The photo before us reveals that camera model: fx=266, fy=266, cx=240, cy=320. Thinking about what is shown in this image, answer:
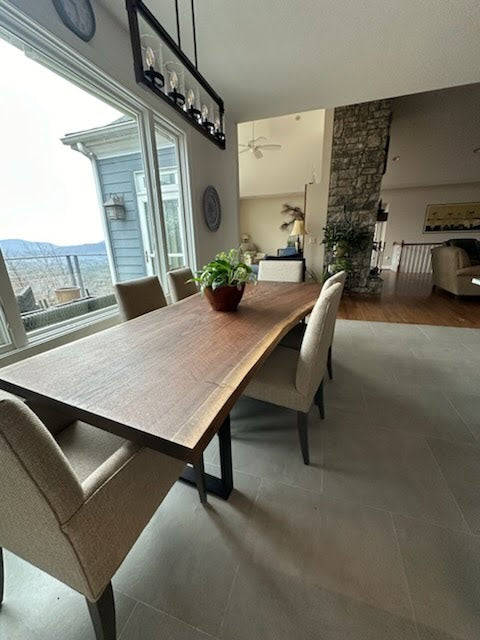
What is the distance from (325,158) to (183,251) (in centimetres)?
370

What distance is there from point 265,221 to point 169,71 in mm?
8554

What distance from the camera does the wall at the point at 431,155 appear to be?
225 inches

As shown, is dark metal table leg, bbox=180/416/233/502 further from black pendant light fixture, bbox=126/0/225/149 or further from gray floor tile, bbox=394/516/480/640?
black pendant light fixture, bbox=126/0/225/149

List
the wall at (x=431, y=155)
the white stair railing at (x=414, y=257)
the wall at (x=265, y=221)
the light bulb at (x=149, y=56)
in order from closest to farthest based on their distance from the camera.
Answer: the light bulb at (x=149, y=56) < the wall at (x=431, y=155) < the white stair railing at (x=414, y=257) < the wall at (x=265, y=221)

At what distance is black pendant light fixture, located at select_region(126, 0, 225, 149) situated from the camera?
989 mm

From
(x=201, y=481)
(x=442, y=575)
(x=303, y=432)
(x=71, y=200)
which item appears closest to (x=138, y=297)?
(x=71, y=200)

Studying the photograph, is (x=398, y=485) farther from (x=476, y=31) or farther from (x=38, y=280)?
(x=476, y=31)

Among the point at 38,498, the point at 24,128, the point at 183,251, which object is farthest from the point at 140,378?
the point at 183,251

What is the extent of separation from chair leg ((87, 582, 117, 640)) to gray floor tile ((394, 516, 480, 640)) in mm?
929

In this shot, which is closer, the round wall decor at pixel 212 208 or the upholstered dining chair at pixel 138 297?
the upholstered dining chair at pixel 138 297

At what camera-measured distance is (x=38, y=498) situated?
0.54 meters

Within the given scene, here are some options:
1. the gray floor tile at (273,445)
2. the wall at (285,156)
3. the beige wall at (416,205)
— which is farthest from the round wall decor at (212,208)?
the beige wall at (416,205)

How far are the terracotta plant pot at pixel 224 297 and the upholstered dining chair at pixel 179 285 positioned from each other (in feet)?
2.14

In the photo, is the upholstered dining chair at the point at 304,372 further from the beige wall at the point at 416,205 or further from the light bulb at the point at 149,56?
the beige wall at the point at 416,205
